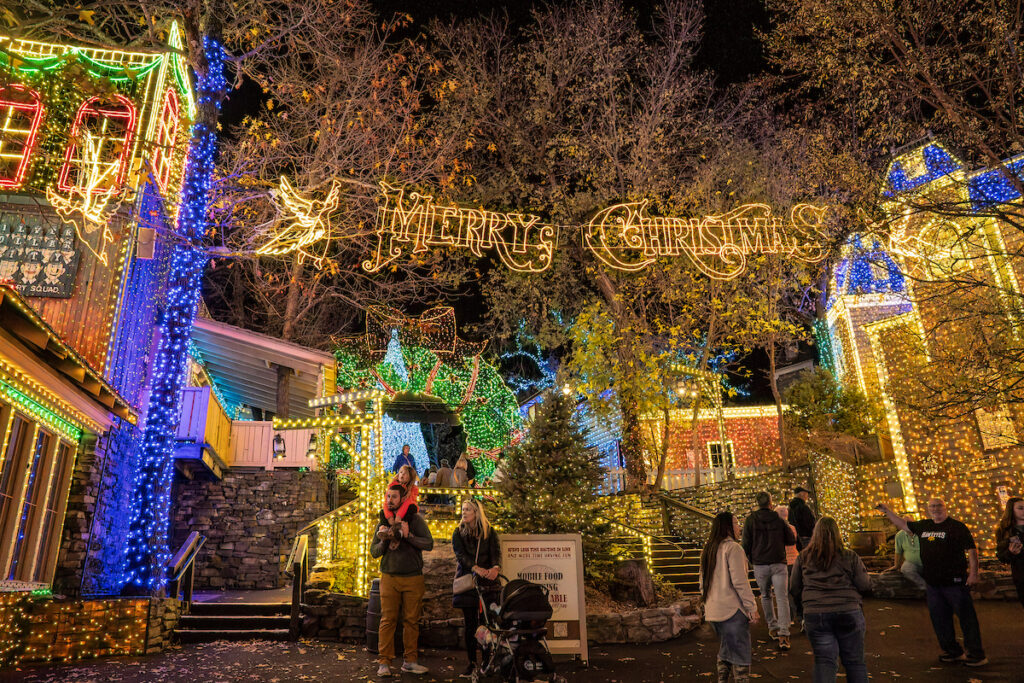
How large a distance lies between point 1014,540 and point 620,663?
450 cm

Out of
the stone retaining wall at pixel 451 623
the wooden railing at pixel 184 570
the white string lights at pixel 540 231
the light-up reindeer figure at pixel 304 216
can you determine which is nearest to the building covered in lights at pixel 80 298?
the wooden railing at pixel 184 570

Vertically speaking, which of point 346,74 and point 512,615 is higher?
point 346,74

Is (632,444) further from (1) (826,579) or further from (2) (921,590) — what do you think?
(1) (826,579)

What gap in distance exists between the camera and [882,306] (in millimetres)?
21094

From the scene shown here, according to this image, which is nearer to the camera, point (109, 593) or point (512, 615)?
point (512, 615)

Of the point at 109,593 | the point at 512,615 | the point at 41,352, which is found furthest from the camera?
the point at 109,593

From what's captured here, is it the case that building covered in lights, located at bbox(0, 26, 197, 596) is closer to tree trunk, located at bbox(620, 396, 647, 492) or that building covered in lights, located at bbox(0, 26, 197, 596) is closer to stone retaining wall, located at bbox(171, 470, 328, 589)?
stone retaining wall, located at bbox(171, 470, 328, 589)

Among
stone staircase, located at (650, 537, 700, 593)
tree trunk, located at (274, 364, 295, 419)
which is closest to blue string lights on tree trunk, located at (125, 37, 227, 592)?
tree trunk, located at (274, 364, 295, 419)

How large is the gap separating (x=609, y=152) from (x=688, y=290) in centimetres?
467

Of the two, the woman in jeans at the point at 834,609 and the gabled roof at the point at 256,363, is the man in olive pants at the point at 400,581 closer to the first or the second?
the woman in jeans at the point at 834,609

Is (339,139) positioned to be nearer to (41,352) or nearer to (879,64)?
(41,352)

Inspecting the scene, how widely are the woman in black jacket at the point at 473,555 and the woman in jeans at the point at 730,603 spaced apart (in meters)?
2.18

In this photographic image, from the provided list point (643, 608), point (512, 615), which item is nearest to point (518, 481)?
point (643, 608)

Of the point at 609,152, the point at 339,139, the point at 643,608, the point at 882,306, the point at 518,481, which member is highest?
the point at 609,152
